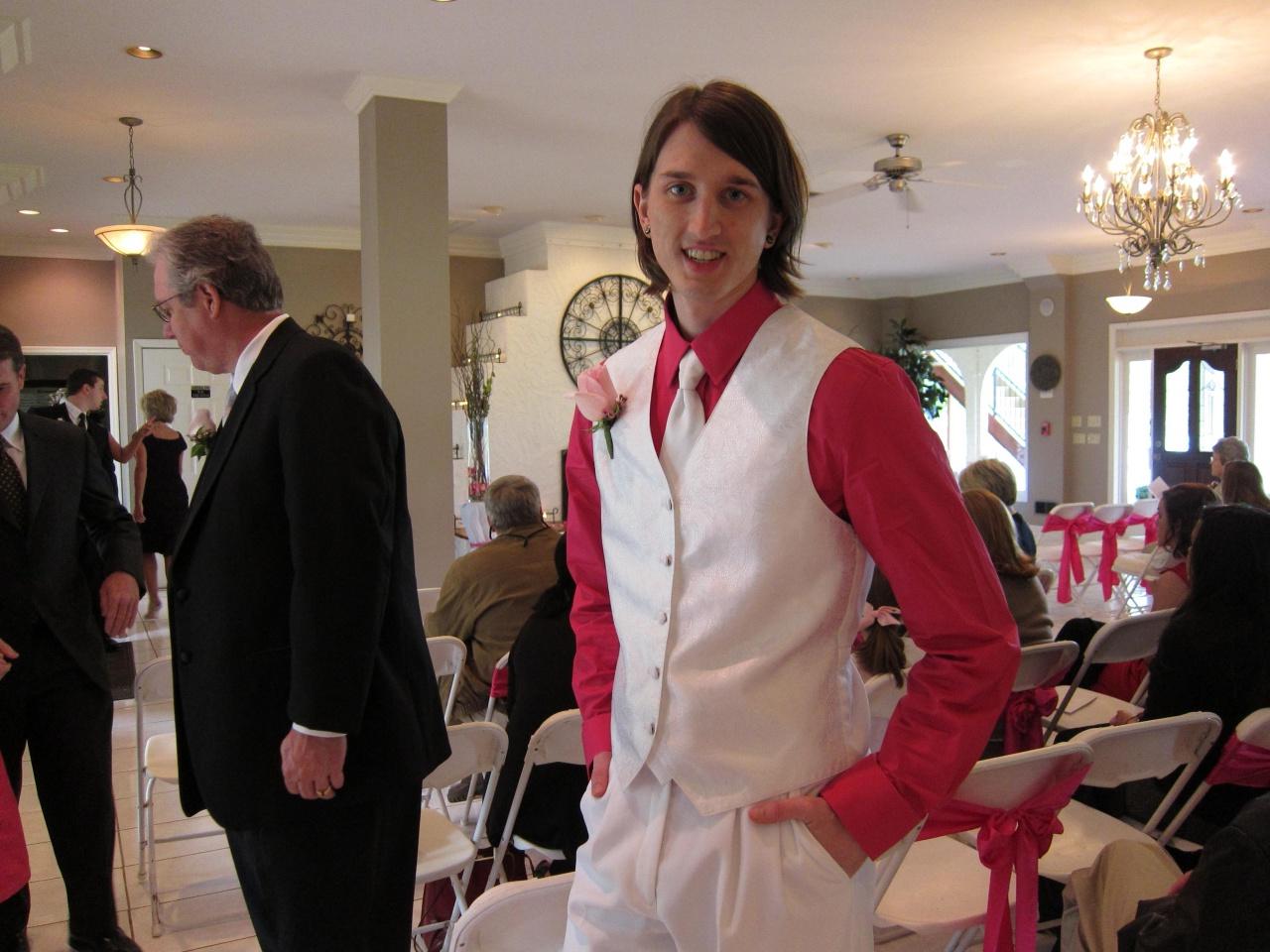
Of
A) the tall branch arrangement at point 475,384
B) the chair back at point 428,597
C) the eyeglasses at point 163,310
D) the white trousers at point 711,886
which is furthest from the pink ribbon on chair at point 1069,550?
the white trousers at point 711,886

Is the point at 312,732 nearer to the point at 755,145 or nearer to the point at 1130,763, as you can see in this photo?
the point at 755,145

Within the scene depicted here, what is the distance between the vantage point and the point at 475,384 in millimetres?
8367

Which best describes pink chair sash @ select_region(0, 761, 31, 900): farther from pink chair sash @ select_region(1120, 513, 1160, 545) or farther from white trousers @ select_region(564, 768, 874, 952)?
pink chair sash @ select_region(1120, 513, 1160, 545)

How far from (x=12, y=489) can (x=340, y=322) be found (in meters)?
7.03

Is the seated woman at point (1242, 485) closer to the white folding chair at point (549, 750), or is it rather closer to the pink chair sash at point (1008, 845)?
the pink chair sash at point (1008, 845)

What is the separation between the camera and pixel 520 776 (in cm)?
217

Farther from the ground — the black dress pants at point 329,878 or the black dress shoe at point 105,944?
the black dress pants at point 329,878

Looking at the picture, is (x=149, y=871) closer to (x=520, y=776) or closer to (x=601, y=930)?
(x=520, y=776)

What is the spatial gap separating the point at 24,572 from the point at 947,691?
207cm

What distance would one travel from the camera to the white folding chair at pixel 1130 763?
202cm

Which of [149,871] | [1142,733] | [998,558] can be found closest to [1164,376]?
[998,558]

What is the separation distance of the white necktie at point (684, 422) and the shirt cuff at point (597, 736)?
0.32 meters

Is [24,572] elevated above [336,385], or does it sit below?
below

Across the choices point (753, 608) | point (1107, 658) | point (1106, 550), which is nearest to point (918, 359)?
point (1106, 550)
